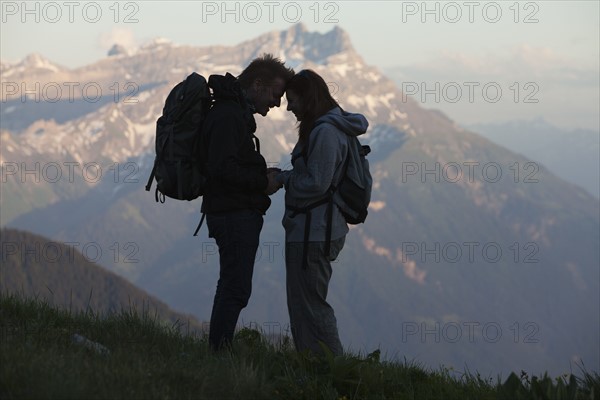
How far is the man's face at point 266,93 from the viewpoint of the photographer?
26.5 feet

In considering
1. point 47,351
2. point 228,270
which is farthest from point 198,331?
point 47,351

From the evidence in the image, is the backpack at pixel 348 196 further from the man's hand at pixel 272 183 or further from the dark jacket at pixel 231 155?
the dark jacket at pixel 231 155

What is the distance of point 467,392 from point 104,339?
Answer: 10.7 feet

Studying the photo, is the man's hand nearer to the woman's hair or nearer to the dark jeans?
the dark jeans

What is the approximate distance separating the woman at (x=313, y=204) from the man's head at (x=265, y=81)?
11 cm

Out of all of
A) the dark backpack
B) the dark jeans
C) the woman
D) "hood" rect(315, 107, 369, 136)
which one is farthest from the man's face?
the dark jeans

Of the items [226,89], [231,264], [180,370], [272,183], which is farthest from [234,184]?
[180,370]

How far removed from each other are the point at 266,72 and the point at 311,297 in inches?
85.8

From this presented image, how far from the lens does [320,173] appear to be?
7.85 m

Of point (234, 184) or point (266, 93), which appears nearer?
point (234, 184)

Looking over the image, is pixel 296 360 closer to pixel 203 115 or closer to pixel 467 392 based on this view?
pixel 467 392

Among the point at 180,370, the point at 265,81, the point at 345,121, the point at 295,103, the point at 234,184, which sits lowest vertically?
the point at 180,370

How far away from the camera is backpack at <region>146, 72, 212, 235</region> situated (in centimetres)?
781

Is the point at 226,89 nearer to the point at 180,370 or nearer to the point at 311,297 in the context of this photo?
the point at 311,297
